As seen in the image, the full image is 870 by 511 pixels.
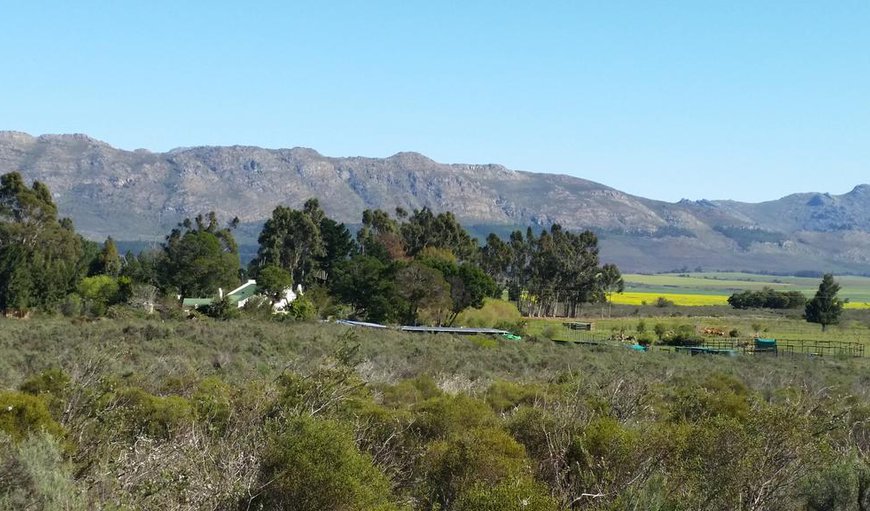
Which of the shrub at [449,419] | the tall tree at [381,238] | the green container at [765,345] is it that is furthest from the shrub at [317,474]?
the tall tree at [381,238]

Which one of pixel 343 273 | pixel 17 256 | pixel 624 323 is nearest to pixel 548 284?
pixel 624 323

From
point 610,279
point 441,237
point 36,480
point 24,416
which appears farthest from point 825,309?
point 36,480

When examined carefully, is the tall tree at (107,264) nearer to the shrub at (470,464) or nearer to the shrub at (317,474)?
the shrub at (470,464)

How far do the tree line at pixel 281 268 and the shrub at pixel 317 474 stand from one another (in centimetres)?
4818

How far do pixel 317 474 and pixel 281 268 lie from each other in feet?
208

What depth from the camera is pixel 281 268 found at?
72.9 meters

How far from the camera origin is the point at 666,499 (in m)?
10.4

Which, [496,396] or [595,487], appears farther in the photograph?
[496,396]

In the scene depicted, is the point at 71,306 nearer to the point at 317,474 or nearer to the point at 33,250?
the point at 33,250

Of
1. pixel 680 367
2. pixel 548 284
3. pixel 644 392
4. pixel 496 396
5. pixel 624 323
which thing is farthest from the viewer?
pixel 548 284

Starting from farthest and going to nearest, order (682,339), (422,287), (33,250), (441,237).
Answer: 1. (441,237)
2. (422,287)
3. (33,250)
4. (682,339)

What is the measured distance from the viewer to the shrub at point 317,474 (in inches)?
402

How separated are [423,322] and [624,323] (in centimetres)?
1857

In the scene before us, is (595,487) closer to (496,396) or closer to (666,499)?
(666,499)
